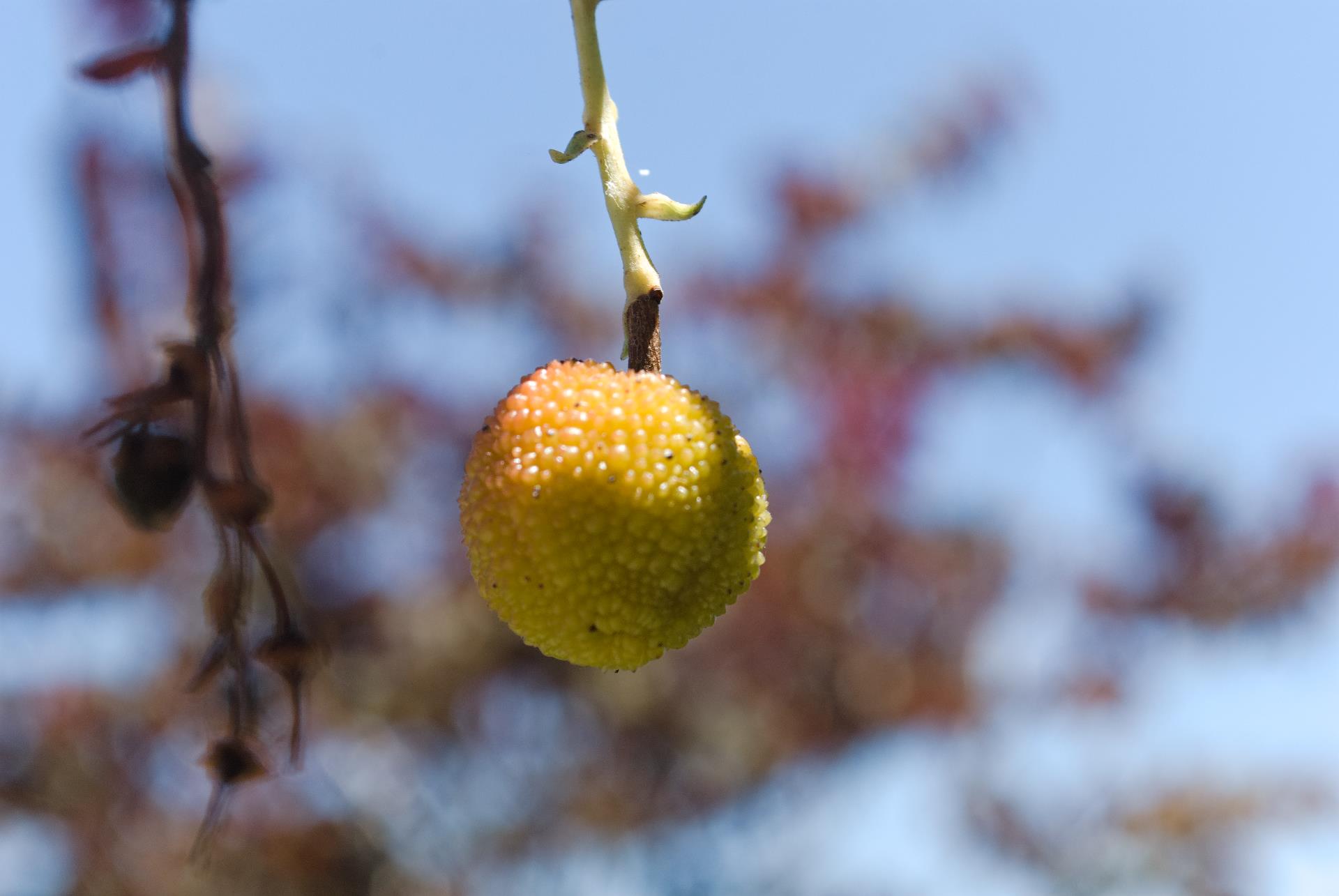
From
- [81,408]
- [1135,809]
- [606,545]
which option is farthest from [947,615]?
[606,545]

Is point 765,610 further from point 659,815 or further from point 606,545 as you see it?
point 606,545

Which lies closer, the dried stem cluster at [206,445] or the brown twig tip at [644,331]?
the dried stem cluster at [206,445]

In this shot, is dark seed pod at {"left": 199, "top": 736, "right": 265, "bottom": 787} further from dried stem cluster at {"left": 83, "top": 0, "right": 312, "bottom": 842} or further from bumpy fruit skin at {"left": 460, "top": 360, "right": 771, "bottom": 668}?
bumpy fruit skin at {"left": 460, "top": 360, "right": 771, "bottom": 668}

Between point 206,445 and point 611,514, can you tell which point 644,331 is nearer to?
point 611,514

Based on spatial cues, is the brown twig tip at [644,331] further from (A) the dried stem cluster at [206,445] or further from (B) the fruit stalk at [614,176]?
(A) the dried stem cluster at [206,445]

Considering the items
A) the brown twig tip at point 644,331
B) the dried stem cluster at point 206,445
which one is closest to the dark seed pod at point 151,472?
the dried stem cluster at point 206,445

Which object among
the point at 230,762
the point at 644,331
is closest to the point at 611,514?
the point at 644,331
